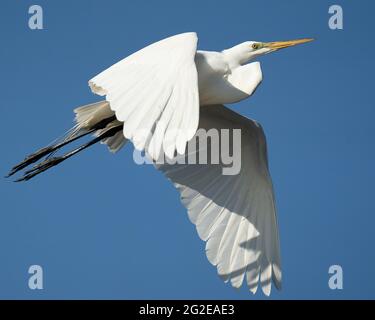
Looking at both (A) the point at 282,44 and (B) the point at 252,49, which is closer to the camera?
(B) the point at 252,49

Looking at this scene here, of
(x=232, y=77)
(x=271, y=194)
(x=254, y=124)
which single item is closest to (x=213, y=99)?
(x=232, y=77)

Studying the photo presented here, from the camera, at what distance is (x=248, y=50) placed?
7.38m

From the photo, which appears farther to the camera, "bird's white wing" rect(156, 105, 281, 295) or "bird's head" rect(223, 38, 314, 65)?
"bird's white wing" rect(156, 105, 281, 295)

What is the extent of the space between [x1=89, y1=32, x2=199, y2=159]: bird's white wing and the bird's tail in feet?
3.41

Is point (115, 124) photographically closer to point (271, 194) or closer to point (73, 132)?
point (73, 132)

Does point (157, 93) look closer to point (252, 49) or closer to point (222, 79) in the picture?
point (222, 79)

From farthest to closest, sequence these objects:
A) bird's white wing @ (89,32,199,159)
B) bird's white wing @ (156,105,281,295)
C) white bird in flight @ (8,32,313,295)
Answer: bird's white wing @ (156,105,281,295), white bird in flight @ (8,32,313,295), bird's white wing @ (89,32,199,159)

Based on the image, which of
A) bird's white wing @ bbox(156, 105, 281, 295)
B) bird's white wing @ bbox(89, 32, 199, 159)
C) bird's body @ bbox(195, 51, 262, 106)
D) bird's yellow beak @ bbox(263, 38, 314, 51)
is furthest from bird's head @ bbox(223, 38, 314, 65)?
A: bird's white wing @ bbox(89, 32, 199, 159)

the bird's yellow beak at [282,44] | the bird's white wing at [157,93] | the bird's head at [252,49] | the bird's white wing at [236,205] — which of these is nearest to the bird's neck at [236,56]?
the bird's head at [252,49]

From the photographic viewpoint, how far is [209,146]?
8.13 m

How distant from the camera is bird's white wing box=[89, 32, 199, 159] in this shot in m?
5.30

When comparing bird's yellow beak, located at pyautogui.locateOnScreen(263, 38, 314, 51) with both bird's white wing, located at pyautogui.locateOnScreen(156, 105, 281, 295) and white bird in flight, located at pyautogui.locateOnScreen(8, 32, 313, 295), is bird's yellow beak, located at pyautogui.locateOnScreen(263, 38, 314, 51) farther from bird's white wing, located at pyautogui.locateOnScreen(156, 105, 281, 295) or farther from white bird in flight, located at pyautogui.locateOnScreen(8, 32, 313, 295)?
bird's white wing, located at pyautogui.locateOnScreen(156, 105, 281, 295)

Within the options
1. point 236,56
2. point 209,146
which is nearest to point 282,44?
point 236,56

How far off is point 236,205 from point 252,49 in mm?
1526
